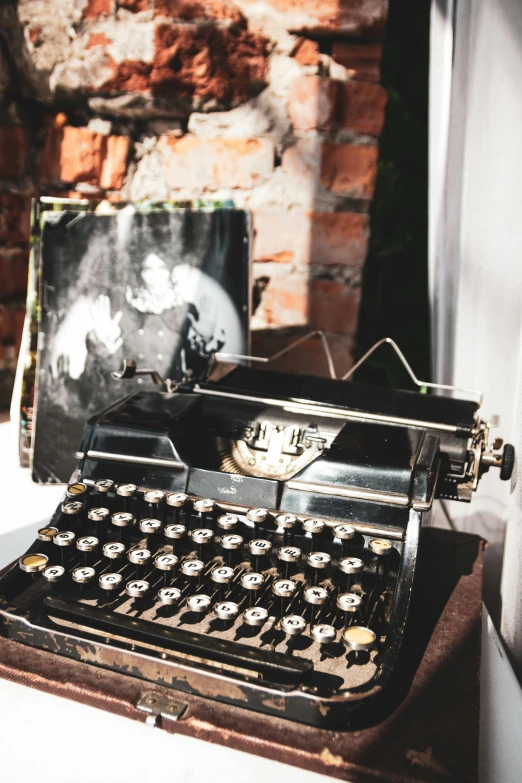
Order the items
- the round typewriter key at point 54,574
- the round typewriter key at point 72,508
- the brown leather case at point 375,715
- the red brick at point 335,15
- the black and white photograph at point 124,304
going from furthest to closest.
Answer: the red brick at point 335,15, the black and white photograph at point 124,304, the round typewriter key at point 72,508, the round typewriter key at point 54,574, the brown leather case at point 375,715

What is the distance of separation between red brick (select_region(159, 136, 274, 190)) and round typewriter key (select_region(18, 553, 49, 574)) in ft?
3.48

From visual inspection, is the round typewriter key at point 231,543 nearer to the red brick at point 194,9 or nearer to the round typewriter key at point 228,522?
the round typewriter key at point 228,522

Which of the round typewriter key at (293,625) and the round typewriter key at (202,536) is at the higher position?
the round typewriter key at (202,536)

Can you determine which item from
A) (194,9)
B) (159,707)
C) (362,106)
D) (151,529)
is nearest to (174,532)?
(151,529)

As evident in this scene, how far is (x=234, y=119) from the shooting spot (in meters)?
1.60

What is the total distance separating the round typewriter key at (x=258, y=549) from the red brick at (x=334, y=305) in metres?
0.85

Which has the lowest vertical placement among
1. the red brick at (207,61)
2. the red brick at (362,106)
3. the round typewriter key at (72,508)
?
the round typewriter key at (72,508)

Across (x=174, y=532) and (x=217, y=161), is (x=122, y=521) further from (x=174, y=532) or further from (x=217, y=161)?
(x=217, y=161)

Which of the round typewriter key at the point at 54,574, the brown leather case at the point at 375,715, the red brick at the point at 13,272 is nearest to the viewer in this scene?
the brown leather case at the point at 375,715

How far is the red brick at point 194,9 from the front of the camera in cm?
153

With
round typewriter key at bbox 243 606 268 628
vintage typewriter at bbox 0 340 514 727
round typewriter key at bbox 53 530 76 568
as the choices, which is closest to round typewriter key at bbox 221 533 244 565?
vintage typewriter at bbox 0 340 514 727

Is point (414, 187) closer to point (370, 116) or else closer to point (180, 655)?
point (370, 116)

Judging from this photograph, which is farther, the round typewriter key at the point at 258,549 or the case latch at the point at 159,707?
the round typewriter key at the point at 258,549

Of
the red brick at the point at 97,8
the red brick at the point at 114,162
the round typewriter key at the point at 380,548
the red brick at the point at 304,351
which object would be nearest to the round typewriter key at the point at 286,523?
the round typewriter key at the point at 380,548
